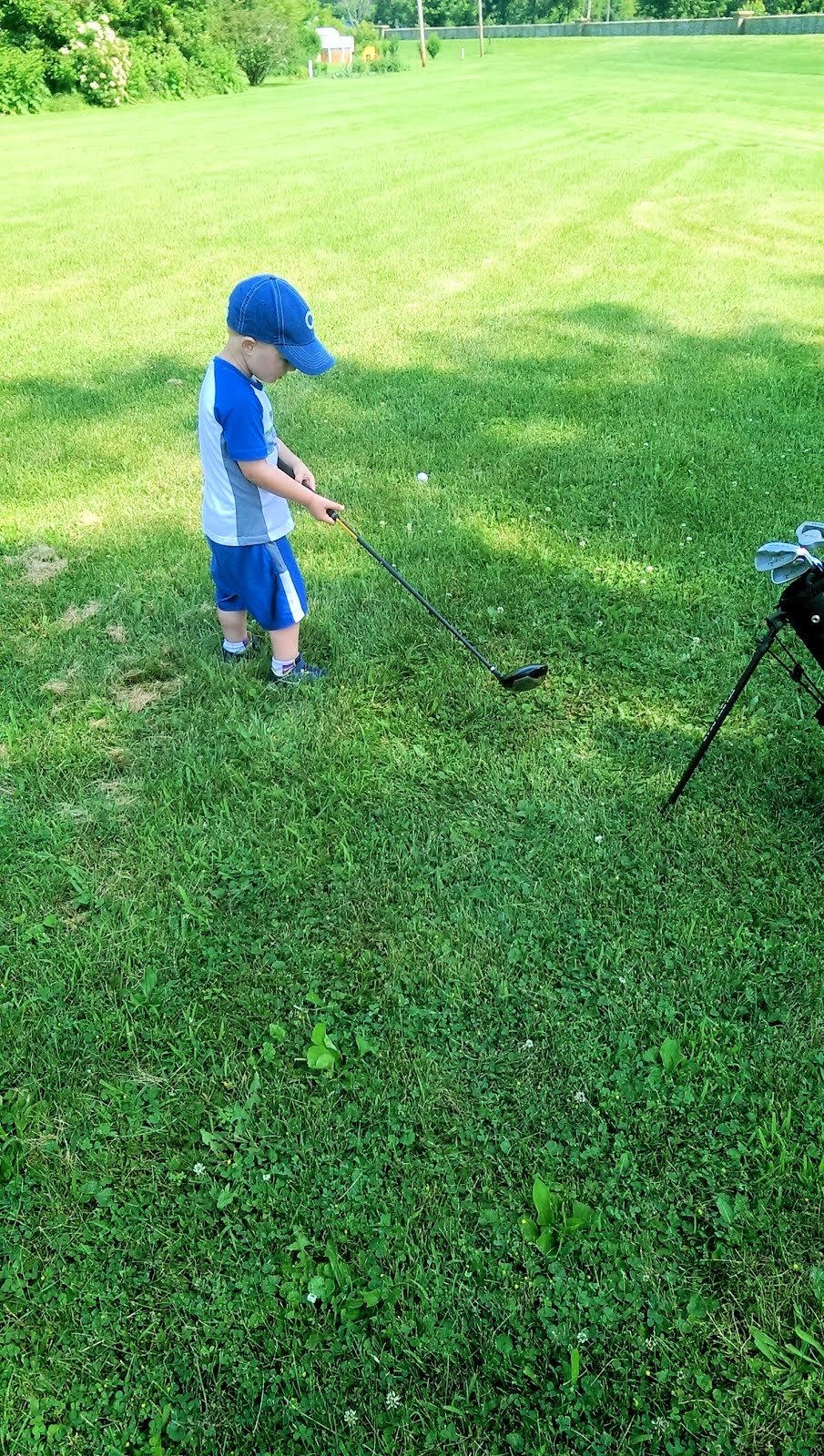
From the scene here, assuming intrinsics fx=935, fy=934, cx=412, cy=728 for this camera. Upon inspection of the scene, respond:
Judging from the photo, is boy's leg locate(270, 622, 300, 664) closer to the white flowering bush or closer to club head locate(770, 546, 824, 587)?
club head locate(770, 546, 824, 587)

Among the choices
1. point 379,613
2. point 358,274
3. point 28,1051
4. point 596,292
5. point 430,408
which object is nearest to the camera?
point 28,1051

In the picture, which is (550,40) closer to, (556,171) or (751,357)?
(556,171)

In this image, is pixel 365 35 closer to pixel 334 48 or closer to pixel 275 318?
pixel 334 48

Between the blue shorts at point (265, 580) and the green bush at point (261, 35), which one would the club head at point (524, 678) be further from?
the green bush at point (261, 35)

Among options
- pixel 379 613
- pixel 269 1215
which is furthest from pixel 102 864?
pixel 379 613

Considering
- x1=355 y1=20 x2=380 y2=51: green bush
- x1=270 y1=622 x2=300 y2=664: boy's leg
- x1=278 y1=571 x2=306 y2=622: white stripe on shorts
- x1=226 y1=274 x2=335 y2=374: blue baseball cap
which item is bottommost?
x1=270 y1=622 x2=300 y2=664: boy's leg

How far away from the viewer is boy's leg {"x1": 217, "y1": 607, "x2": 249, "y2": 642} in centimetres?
382

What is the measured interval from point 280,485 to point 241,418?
252 mm

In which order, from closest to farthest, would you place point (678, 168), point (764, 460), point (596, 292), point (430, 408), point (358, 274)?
point (764, 460)
point (430, 408)
point (596, 292)
point (358, 274)
point (678, 168)

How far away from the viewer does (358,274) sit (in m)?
8.76

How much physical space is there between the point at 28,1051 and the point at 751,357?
6.49 metres

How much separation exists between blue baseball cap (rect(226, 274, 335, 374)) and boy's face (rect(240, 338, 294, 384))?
28 mm

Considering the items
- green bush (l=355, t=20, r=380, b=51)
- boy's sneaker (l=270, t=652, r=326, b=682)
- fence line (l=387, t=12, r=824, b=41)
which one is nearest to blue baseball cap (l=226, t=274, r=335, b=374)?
boy's sneaker (l=270, t=652, r=326, b=682)

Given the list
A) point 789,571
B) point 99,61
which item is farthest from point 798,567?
point 99,61
